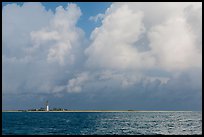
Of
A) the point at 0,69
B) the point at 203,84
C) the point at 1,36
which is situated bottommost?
the point at 203,84

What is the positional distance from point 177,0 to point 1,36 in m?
1.64

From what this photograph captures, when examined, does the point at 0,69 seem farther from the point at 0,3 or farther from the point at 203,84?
the point at 203,84

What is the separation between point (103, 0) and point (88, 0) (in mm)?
182

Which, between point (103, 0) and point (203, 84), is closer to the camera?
point (203, 84)

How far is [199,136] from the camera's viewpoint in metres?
3.04

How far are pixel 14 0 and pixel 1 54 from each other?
0.51 metres

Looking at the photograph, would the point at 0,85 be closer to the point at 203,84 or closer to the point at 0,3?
the point at 0,3

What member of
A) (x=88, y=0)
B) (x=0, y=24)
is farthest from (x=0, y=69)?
(x=88, y=0)

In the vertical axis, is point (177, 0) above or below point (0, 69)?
above

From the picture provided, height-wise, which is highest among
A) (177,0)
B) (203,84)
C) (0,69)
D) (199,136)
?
(177,0)

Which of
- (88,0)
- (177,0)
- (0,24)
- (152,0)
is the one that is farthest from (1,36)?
(177,0)

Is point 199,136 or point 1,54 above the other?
point 1,54

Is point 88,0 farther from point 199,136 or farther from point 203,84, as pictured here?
point 199,136

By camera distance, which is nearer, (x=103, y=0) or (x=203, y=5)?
(x=203, y=5)
